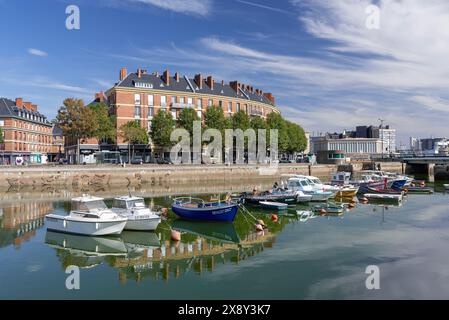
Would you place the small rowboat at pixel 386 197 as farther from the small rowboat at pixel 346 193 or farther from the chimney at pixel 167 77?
the chimney at pixel 167 77

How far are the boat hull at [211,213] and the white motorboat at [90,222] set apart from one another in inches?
274

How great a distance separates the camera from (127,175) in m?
68.9

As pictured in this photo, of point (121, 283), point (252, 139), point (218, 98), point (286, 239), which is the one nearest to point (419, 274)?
point (286, 239)

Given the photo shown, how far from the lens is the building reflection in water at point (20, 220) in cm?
2794

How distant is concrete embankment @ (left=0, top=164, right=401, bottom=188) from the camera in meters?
62.1

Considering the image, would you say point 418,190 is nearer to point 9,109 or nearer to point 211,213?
point 211,213

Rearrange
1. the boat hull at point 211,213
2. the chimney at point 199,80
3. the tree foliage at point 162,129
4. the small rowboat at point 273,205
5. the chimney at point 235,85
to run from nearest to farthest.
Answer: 1. the boat hull at point 211,213
2. the small rowboat at point 273,205
3. the tree foliage at point 162,129
4. the chimney at point 199,80
5. the chimney at point 235,85

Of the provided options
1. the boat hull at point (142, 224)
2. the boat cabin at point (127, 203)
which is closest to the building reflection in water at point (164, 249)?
the boat hull at point (142, 224)

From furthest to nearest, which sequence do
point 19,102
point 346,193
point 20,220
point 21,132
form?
point 19,102, point 21,132, point 346,193, point 20,220

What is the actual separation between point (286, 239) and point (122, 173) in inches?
1835

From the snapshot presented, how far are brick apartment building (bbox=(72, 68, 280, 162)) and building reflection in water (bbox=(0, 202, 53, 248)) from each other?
44.6 m

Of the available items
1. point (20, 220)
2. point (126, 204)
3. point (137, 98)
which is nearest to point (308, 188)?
point (126, 204)

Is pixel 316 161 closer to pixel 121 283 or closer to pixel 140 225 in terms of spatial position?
pixel 140 225

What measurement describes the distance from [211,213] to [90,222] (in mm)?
10124
